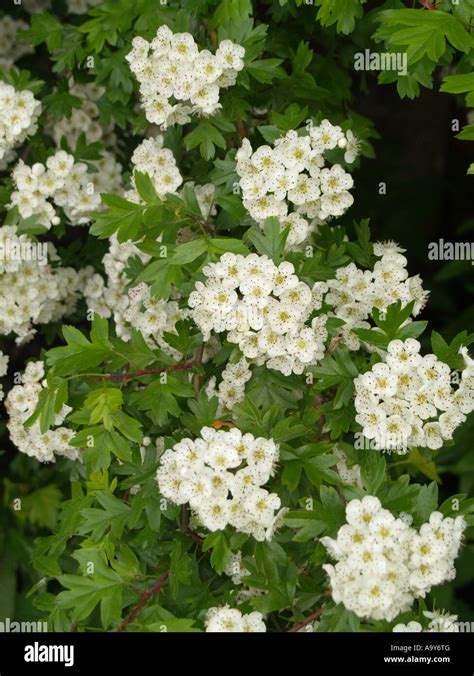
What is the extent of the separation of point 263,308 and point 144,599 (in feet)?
2.90

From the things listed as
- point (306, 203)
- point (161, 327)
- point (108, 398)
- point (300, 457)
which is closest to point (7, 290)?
point (161, 327)

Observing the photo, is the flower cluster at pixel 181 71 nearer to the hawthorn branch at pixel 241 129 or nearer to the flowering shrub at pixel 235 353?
the flowering shrub at pixel 235 353

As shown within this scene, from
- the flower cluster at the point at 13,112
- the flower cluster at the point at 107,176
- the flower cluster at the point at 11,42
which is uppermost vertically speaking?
the flower cluster at the point at 11,42

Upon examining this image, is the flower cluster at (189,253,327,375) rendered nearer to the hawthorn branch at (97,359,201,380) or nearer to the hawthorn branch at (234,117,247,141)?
the hawthorn branch at (97,359,201,380)

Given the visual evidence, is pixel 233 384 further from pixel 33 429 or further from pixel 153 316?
pixel 33 429

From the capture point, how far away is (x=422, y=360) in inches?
101

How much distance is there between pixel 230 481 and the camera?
8.01 ft

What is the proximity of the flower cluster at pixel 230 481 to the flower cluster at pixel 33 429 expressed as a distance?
33.1 inches

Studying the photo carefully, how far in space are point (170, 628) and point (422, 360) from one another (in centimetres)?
97

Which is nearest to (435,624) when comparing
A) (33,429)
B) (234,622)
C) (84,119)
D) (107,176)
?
(234,622)

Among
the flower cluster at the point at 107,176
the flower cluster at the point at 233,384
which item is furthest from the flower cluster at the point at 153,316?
the flower cluster at the point at 107,176

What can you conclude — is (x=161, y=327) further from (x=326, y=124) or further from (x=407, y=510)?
(x=407, y=510)

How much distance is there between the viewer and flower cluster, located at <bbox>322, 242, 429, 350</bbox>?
2.91 meters

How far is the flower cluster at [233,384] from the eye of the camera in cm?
287
